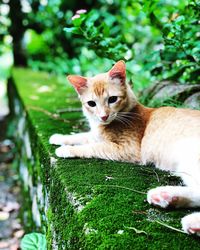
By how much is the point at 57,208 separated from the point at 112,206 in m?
0.40

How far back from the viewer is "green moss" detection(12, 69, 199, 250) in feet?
4.57

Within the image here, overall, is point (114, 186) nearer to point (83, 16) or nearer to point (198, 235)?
point (198, 235)

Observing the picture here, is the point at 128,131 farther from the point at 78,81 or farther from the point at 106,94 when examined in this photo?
the point at 78,81

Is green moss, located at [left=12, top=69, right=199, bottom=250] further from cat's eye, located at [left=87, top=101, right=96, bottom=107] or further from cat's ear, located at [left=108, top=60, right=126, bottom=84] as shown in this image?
cat's ear, located at [left=108, top=60, right=126, bottom=84]

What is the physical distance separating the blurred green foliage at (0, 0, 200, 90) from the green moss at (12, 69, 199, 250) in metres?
1.07

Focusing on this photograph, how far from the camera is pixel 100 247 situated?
1.36m

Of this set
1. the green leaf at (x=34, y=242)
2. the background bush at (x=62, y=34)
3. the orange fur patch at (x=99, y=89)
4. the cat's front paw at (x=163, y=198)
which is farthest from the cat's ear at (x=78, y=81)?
the background bush at (x=62, y=34)

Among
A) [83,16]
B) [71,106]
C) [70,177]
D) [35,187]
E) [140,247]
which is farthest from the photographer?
[71,106]

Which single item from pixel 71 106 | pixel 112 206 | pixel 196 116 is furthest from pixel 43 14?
pixel 112 206

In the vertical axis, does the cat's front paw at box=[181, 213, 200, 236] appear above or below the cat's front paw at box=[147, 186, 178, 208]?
above

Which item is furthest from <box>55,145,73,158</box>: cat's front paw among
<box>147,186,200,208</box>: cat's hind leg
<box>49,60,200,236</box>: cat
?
<box>147,186,200,208</box>: cat's hind leg

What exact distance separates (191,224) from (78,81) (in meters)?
1.32

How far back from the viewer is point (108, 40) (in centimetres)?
291

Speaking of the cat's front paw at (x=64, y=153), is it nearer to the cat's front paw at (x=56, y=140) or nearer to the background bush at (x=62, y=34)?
the cat's front paw at (x=56, y=140)
